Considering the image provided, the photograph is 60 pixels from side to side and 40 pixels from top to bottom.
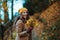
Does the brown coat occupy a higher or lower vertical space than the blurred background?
higher

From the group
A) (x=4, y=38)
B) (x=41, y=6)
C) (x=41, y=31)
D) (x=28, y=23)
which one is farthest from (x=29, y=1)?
(x=28, y=23)

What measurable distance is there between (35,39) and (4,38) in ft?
2.69

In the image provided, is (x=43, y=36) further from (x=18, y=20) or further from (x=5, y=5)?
(x=18, y=20)

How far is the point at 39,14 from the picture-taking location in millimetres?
5223

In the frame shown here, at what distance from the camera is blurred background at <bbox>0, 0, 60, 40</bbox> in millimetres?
5035

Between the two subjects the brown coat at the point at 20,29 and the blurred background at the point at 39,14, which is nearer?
the brown coat at the point at 20,29

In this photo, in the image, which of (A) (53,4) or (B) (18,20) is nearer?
(B) (18,20)

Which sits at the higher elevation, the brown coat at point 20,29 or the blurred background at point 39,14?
the brown coat at point 20,29

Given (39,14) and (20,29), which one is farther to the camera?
(39,14)

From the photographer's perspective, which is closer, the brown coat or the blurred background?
the brown coat

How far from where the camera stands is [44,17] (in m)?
5.19

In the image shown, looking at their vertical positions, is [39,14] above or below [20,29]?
→ below

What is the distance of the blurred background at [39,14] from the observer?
5035mm

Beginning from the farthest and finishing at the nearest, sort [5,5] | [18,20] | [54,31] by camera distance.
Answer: [5,5] < [54,31] < [18,20]
